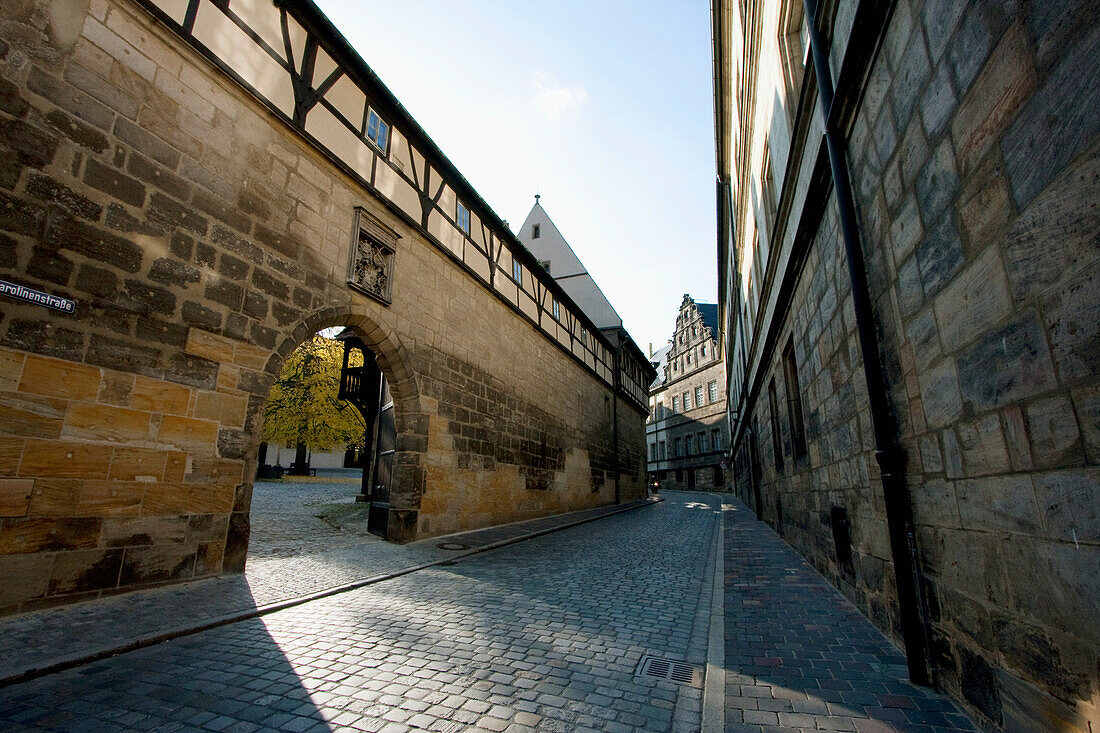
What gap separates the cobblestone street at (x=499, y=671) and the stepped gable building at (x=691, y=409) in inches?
1268

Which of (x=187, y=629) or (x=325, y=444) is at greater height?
(x=325, y=444)

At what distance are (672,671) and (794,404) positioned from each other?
5.37 meters

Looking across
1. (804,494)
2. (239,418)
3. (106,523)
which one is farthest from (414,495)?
(804,494)

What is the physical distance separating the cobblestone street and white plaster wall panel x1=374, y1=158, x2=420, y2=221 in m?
6.37

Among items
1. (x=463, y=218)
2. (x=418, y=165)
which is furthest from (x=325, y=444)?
(x=418, y=165)

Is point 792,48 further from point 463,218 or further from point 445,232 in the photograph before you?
point 463,218

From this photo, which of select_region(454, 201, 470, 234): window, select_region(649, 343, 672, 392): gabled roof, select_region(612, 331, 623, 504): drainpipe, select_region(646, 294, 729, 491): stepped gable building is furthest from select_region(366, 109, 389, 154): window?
select_region(649, 343, 672, 392): gabled roof

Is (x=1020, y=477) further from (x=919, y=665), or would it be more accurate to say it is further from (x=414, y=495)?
(x=414, y=495)

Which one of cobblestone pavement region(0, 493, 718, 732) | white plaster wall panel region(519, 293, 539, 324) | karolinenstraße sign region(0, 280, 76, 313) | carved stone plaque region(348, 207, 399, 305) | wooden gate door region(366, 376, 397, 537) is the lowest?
cobblestone pavement region(0, 493, 718, 732)

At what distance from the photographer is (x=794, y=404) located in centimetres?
729

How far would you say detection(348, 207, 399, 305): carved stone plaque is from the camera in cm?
730

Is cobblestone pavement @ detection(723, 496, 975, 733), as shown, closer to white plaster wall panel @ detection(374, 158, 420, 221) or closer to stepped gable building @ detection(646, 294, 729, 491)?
white plaster wall panel @ detection(374, 158, 420, 221)

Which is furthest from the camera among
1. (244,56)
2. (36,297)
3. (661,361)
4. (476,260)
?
(661,361)

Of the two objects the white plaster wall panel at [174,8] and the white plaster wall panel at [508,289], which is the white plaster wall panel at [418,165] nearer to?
the white plaster wall panel at [508,289]
